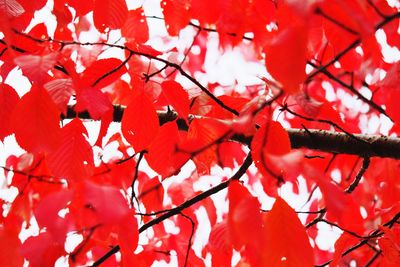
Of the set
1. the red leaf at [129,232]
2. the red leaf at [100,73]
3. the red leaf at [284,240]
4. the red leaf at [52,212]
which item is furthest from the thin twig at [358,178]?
the red leaf at [52,212]

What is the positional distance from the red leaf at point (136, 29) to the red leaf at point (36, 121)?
3.00 feet

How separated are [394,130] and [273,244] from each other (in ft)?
7.08

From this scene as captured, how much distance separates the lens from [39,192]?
117 inches

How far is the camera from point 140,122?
5.46 ft

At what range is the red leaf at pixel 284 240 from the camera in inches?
50.6

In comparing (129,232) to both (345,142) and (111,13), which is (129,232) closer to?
(111,13)

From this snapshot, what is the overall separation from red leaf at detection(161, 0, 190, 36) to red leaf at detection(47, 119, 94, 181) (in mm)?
855

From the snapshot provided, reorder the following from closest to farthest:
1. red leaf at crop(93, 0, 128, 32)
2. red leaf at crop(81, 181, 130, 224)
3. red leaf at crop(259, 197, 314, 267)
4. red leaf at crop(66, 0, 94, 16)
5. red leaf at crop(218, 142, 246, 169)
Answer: red leaf at crop(81, 181, 130, 224) → red leaf at crop(259, 197, 314, 267) → red leaf at crop(93, 0, 128, 32) → red leaf at crop(66, 0, 94, 16) → red leaf at crop(218, 142, 246, 169)

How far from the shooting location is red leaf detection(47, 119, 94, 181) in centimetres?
161

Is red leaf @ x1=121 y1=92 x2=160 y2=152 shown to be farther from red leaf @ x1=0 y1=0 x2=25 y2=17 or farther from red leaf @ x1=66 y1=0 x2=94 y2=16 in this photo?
red leaf @ x1=66 y1=0 x2=94 y2=16

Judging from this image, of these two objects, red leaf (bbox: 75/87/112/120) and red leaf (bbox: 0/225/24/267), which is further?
red leaf (bbox: 0/225/24/267)

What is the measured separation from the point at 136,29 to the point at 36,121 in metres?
1.07

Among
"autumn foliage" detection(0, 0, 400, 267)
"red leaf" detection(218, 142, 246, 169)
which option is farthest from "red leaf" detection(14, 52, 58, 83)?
"red leaf" detection(218, 142, 246, 169)

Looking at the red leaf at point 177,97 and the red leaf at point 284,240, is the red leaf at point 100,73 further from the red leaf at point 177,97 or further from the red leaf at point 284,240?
the red leaf at point 284,240
